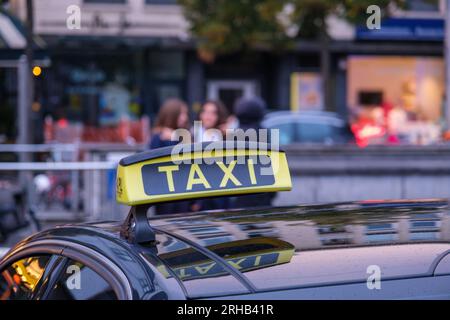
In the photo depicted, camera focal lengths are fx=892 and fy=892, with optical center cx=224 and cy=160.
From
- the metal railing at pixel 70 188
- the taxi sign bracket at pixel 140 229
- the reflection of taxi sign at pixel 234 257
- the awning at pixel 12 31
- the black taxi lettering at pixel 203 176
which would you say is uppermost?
the awning at pixel 12 31

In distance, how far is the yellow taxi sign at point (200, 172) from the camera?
2.57 metres

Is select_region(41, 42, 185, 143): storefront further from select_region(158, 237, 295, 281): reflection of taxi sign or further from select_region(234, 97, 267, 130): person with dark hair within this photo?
select_region(158, 237, 295, 281): reflection of taxi sign

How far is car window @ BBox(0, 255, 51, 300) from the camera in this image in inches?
118

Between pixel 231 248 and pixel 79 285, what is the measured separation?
506mm

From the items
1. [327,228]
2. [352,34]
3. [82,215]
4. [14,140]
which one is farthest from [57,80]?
[327,228]

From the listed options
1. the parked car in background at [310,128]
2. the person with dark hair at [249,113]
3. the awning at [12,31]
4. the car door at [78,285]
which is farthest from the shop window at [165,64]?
the car door at [78,285]

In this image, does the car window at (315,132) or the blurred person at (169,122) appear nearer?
the blurred person at (169,122)

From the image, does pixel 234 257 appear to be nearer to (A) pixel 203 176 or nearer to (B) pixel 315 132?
(A) pixel 203 176

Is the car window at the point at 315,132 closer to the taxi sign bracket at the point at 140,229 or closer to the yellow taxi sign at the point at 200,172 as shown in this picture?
the yellow taxi sign at the point at 200,172

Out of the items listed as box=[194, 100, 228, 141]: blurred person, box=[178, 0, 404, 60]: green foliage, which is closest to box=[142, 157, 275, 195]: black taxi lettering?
box=[194, 100, 228, 141]: blurred person

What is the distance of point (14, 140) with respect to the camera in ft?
65.3

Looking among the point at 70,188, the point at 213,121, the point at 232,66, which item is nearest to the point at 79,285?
the point at 213,121

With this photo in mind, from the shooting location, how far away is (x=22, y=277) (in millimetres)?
3141
